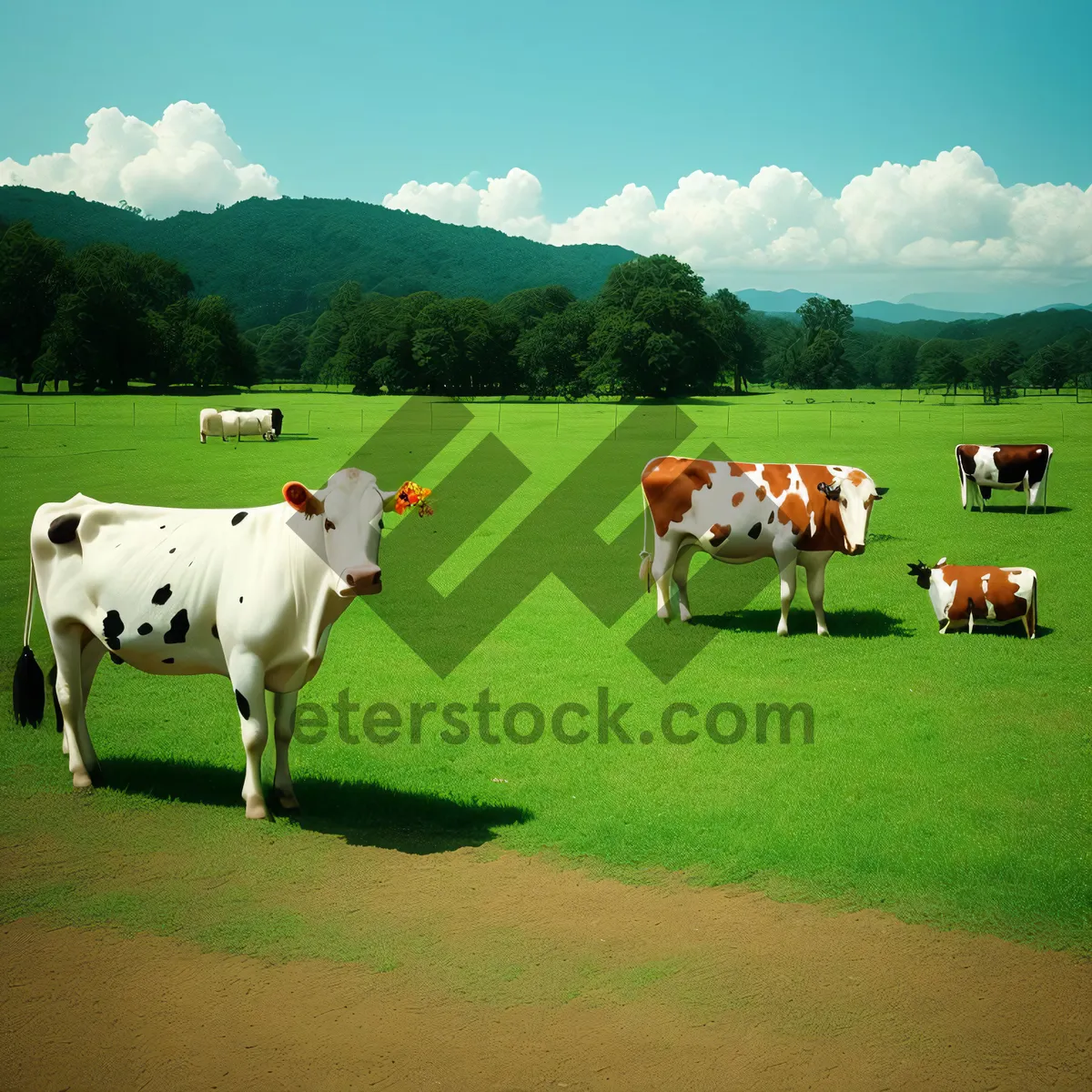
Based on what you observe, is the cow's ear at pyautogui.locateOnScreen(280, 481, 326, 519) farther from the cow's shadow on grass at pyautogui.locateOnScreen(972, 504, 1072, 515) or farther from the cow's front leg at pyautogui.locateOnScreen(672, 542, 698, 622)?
the cow's shadow on grass at pyautogui.locateOnScreen(972, 504, 1072, 515)

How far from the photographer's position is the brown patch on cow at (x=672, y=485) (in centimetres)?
1503

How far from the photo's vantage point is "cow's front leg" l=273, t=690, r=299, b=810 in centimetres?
855

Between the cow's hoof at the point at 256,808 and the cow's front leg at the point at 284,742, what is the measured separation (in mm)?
282

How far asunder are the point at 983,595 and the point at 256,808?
422 inches

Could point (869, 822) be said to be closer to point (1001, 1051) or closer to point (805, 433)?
point (1001, 1051)

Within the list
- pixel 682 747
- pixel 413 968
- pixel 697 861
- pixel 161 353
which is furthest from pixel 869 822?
pixel 161 353

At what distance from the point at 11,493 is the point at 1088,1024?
29.2 m

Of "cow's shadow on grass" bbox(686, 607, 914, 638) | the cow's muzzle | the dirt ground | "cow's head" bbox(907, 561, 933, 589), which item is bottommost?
the dirt ground

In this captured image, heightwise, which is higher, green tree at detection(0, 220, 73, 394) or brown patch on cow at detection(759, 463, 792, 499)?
green tree at detection(0, 220, 73, 394)

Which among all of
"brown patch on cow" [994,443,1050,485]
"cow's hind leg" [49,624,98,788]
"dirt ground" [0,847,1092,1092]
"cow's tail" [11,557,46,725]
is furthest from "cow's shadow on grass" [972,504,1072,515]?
"cow's tail" [11,557,46,725]

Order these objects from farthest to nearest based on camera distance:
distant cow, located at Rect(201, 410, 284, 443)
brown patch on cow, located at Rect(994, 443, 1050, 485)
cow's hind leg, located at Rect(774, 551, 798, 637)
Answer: distant cow, located at Rect(201, 410, 284, 443), brown patch on cow, located at Rect(994, 443, 1050, 485), cow's hind leg, located at Rect(774, 551, 798, 637)

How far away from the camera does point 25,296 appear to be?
8406 cm

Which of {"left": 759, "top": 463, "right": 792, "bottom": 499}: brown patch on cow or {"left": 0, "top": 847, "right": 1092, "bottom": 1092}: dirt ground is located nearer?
{"left": 0, "top": 847, "right": 1092, "bottom": 1092}: dirt ground

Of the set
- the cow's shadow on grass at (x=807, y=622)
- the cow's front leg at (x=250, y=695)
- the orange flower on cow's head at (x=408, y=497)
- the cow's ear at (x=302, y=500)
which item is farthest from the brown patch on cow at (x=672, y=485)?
the cow's front leg at (x=250, y=695)
